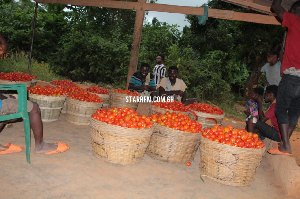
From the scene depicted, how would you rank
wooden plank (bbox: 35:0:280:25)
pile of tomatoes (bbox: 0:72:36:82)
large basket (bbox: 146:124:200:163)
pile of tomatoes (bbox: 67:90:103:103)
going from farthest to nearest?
wooden plank (bbox: 35:0:280:25) → pile of tomatoes (bbox: 0:72:36:82) → pile of tomatoes (bbox: 67:90:103:103) → large basket (bbox: 146:124:200:163)

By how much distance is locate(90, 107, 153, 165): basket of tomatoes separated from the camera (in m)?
3.26

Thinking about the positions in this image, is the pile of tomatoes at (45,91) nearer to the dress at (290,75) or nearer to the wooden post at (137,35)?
the wooden post at (137,35)

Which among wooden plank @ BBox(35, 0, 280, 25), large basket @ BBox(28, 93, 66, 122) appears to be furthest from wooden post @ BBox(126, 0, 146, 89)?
large basket @ BBox(28, 93, 66, 122)

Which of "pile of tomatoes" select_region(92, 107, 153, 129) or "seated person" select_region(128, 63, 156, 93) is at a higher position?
"seated person" select_region(128, 63, 156, 93)

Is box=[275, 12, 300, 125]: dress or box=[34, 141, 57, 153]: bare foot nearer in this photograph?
box=[34, 141, 57, 153]: bare foot

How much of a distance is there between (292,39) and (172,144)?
7.58 ft

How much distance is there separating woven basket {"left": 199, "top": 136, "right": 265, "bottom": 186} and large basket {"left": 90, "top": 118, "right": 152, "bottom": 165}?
3.04 feet

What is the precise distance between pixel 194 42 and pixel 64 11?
8190 mm

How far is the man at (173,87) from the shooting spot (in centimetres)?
653

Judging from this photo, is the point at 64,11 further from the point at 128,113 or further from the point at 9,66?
the point at 128,113

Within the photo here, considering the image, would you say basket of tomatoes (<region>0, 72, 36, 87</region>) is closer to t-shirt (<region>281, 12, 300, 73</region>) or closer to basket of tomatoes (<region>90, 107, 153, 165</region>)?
basket of tomatoes (<region>90, 107, 153, 165</region>)

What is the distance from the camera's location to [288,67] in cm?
365

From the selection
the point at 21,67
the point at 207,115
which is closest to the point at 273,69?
the point at 207,115

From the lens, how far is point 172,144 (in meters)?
3.67
